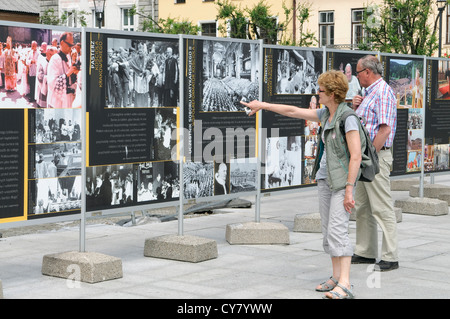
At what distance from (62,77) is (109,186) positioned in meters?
1.13

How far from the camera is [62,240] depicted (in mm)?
9680

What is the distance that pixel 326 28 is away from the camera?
43125 mm

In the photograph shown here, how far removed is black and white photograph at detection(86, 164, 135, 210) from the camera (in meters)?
7.54

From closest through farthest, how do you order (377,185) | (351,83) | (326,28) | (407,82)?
(377,185) < (351,83) < (407,82) < (326,28)

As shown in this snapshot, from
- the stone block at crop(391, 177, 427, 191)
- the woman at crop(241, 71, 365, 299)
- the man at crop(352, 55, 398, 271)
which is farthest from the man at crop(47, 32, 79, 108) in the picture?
the stone block at crop(391, 177, 427, 191)

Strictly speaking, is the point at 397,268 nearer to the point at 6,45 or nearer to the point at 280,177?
the point at 280,177

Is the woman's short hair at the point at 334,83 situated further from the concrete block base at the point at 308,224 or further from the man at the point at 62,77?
the concrete block base at the point at 308,224

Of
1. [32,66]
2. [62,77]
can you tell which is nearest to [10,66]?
[32,66]

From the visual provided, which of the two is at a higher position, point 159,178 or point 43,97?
point 43,97

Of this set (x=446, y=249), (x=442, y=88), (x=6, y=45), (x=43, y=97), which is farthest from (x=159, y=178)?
(x=442, y=88)

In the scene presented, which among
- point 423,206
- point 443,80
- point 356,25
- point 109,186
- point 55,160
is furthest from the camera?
point 356,25

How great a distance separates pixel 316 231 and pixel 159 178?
9.10 ft

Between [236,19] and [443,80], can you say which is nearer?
[443,80]

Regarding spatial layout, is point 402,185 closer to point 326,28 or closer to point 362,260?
point 362,260
